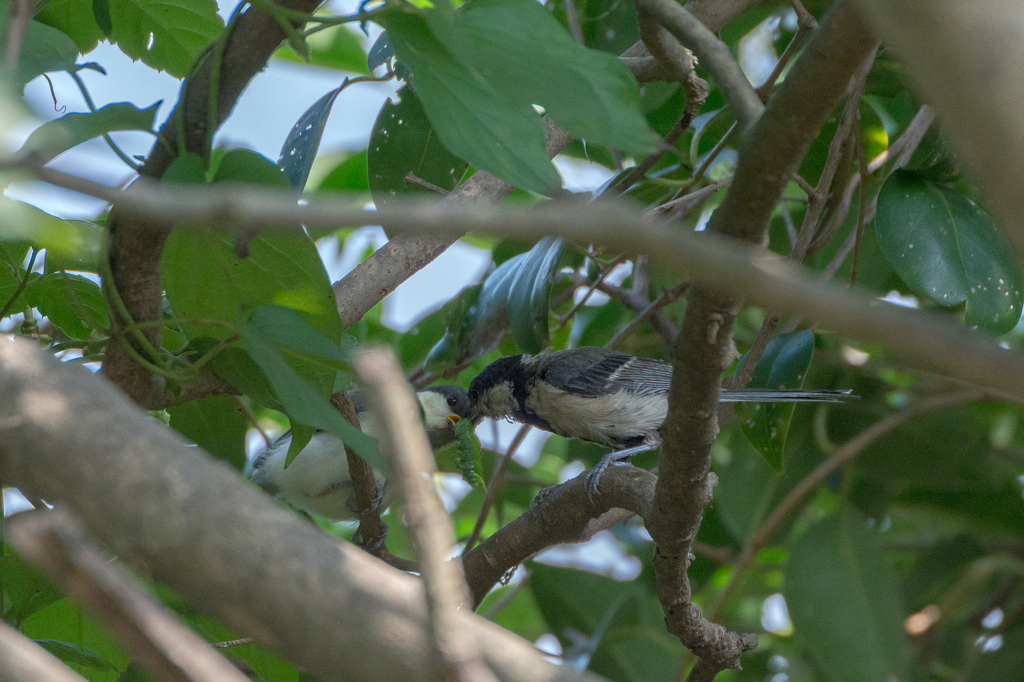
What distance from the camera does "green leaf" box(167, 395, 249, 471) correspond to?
163 cm

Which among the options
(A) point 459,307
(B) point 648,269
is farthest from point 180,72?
(B) point 648,269

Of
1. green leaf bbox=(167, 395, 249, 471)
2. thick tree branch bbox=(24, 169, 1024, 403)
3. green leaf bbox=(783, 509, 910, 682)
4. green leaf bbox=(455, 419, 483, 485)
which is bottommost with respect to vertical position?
green leaf bbox=(783, 509, 910, 682)

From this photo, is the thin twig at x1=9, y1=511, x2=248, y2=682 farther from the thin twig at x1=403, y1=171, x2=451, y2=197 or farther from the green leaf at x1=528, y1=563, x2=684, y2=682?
the green leaf at x1=528, y1=563, x2=684, y2=682

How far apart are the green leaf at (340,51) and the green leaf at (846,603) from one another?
197 centimetres

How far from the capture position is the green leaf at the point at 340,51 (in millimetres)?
2773

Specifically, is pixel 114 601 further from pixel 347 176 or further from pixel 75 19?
pixel 347 176

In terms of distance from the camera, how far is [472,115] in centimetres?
92

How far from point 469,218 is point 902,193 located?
130 cm

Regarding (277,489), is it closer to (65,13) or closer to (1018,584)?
(65,13)

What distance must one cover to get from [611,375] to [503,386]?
340 millimetres

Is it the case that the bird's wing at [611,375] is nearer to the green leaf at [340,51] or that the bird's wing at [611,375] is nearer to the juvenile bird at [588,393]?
the juvenile bird at [588,393]

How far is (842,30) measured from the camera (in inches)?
24.0

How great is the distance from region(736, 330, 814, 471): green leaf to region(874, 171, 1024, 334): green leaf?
0.84ft

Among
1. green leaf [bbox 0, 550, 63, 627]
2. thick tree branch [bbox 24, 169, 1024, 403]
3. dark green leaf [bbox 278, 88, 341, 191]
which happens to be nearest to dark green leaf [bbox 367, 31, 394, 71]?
dark green leaf [bbox 278, 88, 341, 191]
